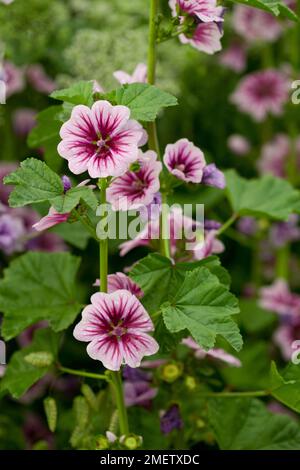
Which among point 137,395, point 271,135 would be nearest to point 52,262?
point 137,395

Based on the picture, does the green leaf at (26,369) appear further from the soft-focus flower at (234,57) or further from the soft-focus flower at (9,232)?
the soft-focus flower at (234,57)

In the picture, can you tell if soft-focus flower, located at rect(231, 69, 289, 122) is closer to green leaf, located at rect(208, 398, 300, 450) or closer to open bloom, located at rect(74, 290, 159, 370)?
green leaf, located at rect(208, 398, 300, 450)

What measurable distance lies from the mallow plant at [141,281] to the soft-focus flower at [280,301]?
0.30m

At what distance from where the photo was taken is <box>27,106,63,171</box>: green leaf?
0.85m

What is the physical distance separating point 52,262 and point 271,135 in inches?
29.8

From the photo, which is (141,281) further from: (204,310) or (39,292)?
(39,292)

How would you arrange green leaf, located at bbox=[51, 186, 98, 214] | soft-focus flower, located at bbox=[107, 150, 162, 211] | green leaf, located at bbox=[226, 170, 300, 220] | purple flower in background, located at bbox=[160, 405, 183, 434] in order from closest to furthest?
green leaf, located at bbox=[51, 186, 98, 214]
soft-focus flower, located at bbox=[107, 150, 162, 211]
purple flower in background, located at bbox=[160, 405, 183, 434]
green leaf, located at bbox=[226, 170, 300, 220]

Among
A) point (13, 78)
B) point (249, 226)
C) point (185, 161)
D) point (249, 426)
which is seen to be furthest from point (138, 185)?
point (249, 226)

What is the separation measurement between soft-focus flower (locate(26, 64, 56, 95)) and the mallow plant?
1.33 ft

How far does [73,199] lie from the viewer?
647 mm

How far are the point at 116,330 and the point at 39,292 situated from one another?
230 millimetres

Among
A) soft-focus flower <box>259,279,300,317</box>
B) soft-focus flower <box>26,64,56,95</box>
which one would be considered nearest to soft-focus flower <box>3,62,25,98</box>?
soft-focus flower <box>26,64,56,95</box>

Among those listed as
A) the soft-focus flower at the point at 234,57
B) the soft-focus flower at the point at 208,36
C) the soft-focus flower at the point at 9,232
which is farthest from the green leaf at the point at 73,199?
the soft-focus flower at the point at 234,57
